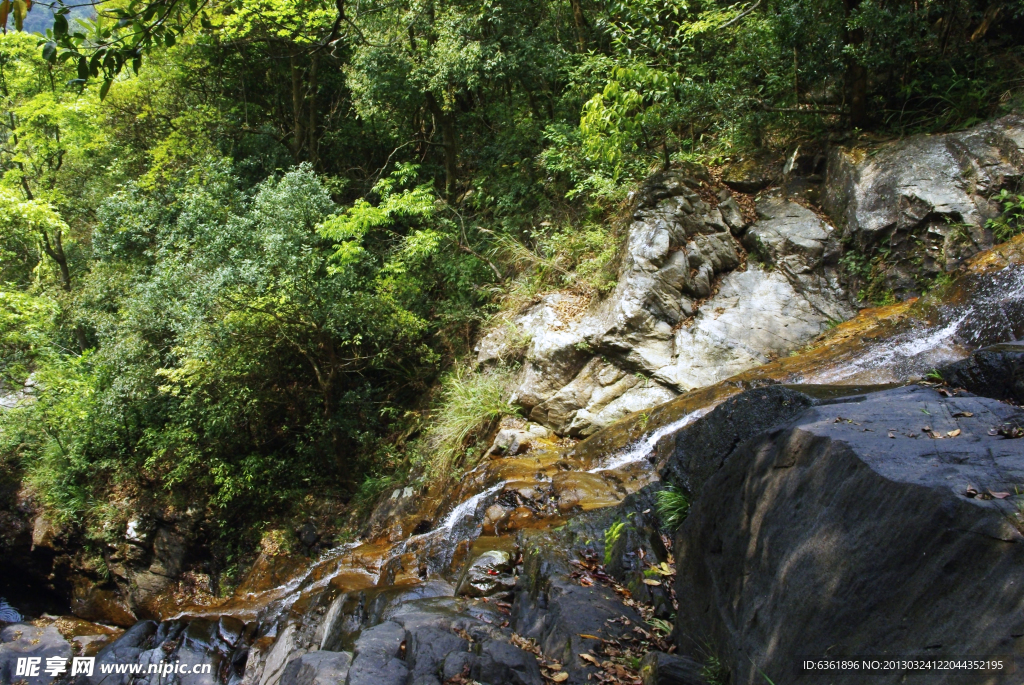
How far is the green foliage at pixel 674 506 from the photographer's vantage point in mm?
4418

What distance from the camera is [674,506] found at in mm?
4441

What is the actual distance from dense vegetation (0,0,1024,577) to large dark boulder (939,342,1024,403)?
19.2 feet

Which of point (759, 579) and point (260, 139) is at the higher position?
point (260, 139)

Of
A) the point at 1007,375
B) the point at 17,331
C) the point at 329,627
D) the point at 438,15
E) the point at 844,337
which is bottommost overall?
the point at 329,627

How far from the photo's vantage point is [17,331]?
12.5m

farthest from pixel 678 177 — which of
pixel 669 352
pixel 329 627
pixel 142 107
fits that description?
pixel 142 107

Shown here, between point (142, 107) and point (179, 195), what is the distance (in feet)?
12.3

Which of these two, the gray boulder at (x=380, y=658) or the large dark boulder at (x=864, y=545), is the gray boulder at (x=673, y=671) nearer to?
the large dark boulder at (x=864, y=545)

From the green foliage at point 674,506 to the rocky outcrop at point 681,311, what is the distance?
3.62 meters

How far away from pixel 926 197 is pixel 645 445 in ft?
15.4

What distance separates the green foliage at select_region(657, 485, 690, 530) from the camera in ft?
14.5

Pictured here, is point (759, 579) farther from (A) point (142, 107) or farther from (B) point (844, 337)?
(A) point (142, 107)

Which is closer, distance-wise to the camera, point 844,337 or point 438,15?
point 844,337

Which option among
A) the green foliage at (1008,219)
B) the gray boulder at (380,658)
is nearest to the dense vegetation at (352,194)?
the green foliage at (1008,219)
